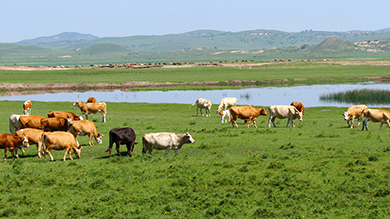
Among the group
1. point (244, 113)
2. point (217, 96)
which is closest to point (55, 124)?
point (244, 113)

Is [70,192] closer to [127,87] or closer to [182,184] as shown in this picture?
[182,184]

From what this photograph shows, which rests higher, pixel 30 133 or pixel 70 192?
pixel 30 133

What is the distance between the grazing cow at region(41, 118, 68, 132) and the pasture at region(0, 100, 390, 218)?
6.12 feet

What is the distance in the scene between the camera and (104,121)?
3152 centimetres

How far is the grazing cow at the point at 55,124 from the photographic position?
22.2 m

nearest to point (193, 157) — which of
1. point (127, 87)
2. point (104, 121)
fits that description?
point (104, 121)

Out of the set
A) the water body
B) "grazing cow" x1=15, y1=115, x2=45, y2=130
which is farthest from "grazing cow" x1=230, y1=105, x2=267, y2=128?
the water body

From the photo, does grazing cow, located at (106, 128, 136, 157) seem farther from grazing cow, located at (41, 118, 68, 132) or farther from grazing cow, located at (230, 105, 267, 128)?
grazing cow, located at (230, 105, 267, 128)

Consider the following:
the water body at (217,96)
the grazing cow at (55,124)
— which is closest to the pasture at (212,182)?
the grazing cow at (55,124)

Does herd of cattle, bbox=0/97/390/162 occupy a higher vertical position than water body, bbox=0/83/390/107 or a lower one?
higher

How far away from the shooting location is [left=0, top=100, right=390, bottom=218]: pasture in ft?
42.8

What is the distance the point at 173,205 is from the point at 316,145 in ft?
32.2

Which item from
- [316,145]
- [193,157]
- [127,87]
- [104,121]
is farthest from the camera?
[127,87]

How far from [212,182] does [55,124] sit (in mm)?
10535
